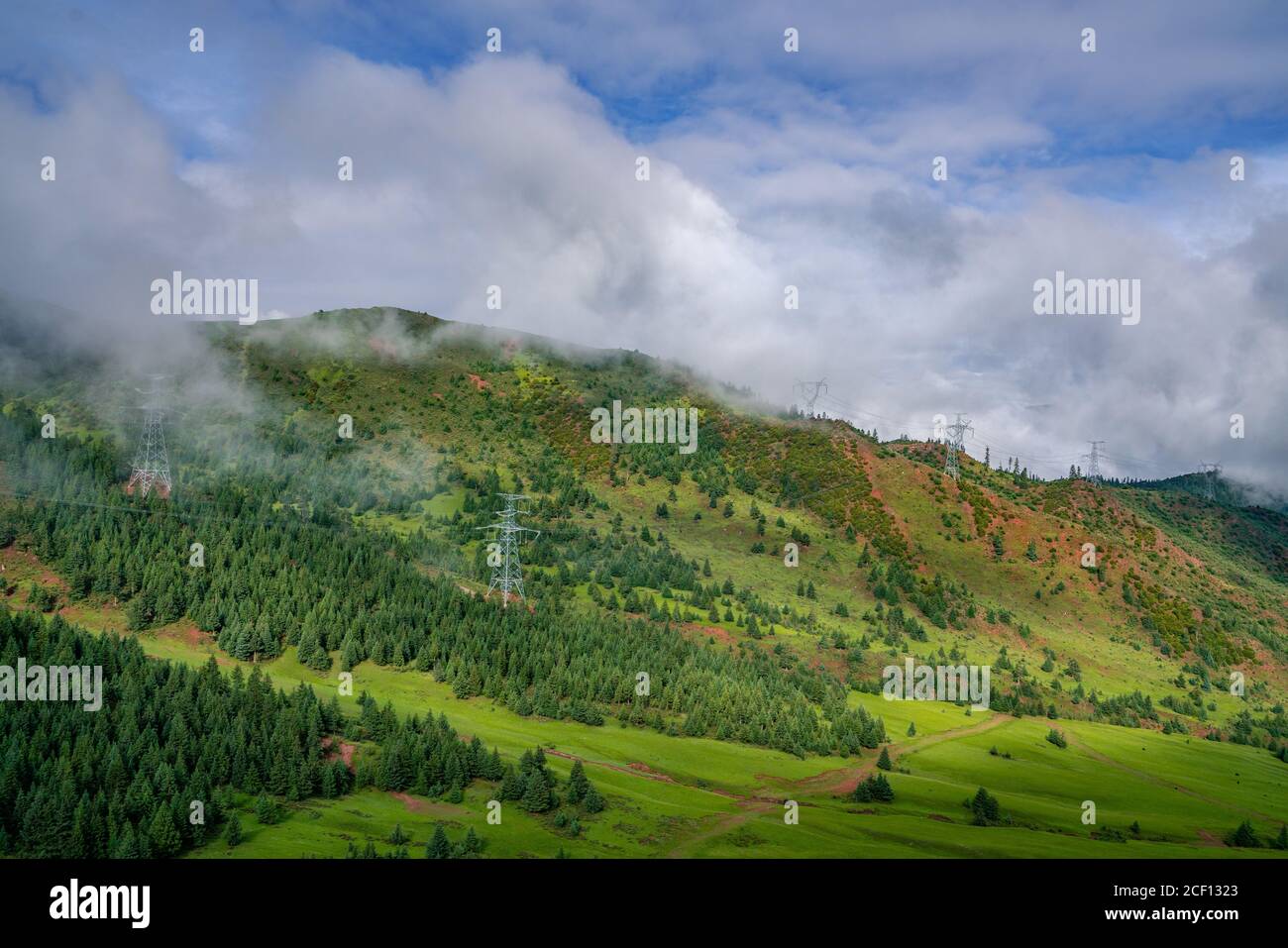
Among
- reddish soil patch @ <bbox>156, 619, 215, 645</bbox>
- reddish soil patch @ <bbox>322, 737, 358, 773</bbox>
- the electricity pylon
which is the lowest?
reddish soil patch @ <bbox>322, 737, 358, 773</bbox>

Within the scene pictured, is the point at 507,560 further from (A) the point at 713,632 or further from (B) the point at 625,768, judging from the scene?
(B) the point at 625,768

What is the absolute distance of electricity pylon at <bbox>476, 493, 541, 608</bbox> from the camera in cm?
14625

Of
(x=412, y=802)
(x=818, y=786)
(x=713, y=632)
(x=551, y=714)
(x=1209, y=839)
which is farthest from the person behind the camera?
(x=713, y=632)

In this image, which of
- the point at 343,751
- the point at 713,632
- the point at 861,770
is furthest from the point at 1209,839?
the point at 343,751

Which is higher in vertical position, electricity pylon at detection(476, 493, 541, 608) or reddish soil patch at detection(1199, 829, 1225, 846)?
electricity pylon at detection(476, 493, 541, 608)

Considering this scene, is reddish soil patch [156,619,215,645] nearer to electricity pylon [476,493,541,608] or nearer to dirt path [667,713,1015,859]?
electricity pylon [476,493,541,608]

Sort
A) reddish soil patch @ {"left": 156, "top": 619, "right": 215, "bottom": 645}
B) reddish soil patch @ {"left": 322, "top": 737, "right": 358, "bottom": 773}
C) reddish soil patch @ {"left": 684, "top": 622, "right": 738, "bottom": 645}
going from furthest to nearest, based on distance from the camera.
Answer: reddish soil patch @ {"left": 684, "top": 622, "right": 738, "bottom": 645} < reddish soil patch @ {"left": 156, "top": 619, "right": 215, "bottom": 645} < reddish soil patch @ {"left": 322, "top": 737, "right": 358, "bottom": 773}

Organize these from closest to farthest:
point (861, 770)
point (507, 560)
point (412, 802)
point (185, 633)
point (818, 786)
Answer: point (412, 802) < point (818, 786) < point (861, 770) < point (185, 633) < point (507, 560)

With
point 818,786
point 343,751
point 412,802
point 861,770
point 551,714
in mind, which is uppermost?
point 343,751

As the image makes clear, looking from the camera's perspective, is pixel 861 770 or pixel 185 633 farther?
pixel 185 633

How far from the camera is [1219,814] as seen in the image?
112 m

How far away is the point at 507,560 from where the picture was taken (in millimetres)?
150125

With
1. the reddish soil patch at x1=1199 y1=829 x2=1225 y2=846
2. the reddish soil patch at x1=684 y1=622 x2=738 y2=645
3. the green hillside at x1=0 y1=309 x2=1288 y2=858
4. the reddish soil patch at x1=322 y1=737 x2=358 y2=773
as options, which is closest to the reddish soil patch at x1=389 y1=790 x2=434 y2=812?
the green hillside at x1=0 y1=309 x2=1288 y2=858
